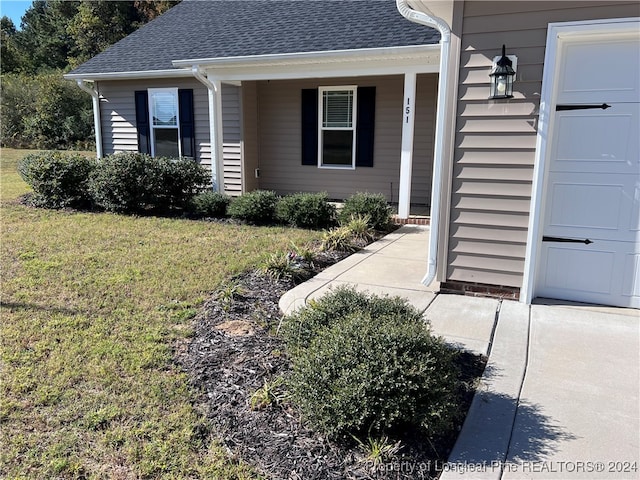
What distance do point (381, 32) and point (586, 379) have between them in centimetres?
663

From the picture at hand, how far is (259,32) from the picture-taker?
966cm

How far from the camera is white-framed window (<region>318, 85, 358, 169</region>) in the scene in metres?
9.49

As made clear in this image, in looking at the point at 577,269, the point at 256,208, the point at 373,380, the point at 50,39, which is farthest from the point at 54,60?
the point at 373,380

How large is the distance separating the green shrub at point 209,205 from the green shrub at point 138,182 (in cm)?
33

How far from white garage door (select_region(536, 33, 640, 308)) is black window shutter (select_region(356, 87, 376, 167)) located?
5.38m

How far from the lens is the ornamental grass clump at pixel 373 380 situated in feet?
7.58

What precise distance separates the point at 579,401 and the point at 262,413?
73.3 inches

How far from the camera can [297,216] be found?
24.5ft

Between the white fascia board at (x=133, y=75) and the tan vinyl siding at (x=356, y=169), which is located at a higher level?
the white fascia board at (x=133, y=75)

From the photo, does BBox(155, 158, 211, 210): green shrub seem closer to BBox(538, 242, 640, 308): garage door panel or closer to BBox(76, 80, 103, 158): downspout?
BBox(76, 80, 103, 158): downspout

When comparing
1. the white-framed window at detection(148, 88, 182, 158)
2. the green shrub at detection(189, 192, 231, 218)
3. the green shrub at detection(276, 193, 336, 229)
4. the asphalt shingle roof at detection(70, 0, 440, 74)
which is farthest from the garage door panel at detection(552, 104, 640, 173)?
the white-framed window at detection(148, 88, 182, 158)

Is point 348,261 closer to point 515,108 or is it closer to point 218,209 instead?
point 515,108

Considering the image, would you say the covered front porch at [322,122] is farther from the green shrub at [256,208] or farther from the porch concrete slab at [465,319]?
the porch concrete slab at [465,319]

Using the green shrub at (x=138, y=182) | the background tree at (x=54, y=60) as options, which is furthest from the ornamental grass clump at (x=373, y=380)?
the background tree at (x=54, y=60)
